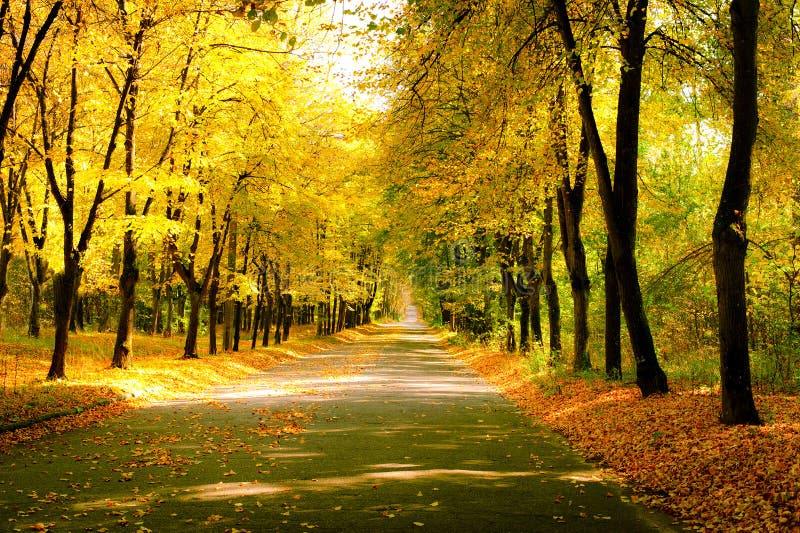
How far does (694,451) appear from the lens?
285 inches

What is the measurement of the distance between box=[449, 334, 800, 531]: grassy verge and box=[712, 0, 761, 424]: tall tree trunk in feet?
1.74

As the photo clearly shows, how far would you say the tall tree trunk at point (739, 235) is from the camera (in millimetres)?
7953

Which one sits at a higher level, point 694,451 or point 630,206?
point 630,206

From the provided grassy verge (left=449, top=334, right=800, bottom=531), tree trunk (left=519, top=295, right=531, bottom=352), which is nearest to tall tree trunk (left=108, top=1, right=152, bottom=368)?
grassy verge (left=449, top=334, right=800, bottom=531)

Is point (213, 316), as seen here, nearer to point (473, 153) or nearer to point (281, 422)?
point (473, 153)

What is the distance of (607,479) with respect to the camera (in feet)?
23.9

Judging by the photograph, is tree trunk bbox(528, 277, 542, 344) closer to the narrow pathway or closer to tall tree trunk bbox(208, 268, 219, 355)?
the narrow pathway

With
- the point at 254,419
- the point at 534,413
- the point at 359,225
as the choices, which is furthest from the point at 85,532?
the point at 359,225

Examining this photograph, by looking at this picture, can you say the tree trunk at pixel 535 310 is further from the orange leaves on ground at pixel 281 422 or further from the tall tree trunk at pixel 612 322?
the orange leaves on ground at pixel 281 422

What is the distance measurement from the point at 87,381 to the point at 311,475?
9254 mm

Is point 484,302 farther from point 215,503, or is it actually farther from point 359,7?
point 215,503

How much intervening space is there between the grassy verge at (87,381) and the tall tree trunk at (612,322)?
32.6 feet

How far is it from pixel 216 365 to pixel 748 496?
721 inches

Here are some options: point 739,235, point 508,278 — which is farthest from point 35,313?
point 739,235
